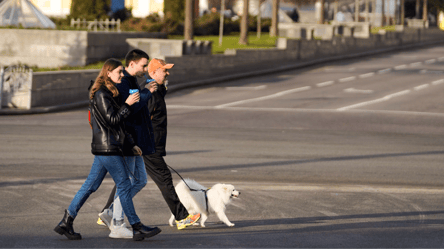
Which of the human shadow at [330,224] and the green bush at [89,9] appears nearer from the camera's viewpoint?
the human shadow at [330,224]

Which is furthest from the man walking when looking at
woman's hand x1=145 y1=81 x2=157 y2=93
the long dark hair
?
the long dark hair

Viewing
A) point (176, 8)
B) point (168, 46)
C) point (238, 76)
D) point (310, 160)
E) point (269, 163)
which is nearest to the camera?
point (269, 163)

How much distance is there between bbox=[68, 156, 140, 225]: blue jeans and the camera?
617 centimetres

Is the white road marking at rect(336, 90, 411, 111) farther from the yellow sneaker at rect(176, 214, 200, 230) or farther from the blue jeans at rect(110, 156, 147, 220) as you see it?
the blue jeans at rect(110, 156, 147, 220)

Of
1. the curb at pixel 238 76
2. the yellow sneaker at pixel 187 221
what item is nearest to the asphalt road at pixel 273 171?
the yellow sneaker at pixel 187 221

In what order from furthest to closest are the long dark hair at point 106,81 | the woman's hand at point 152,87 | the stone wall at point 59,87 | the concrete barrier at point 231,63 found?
the concrete barrier at point 231,63 → the stone wall at point 59,87 → the woman's hand at point 152,87 → the long dark hair at point 106,81

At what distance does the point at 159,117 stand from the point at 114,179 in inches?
38.6

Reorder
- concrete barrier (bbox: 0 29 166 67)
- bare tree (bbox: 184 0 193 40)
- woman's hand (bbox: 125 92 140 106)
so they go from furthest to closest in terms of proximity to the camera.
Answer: bare tree (bbox: 184 0 193 40) < concrete barrier (bbox: 0 29 166 67) < woman's hand (bbox: 125 92 140 106)

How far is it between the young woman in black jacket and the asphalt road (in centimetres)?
25

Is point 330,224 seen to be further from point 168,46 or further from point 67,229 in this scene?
point 168,46

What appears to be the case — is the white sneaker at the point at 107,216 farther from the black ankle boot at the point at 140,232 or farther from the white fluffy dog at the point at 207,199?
the white fluffy dog at the point at 207,199

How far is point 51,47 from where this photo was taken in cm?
2766

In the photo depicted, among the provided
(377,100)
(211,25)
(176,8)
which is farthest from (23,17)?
(377,100)

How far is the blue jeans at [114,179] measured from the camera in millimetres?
6172
